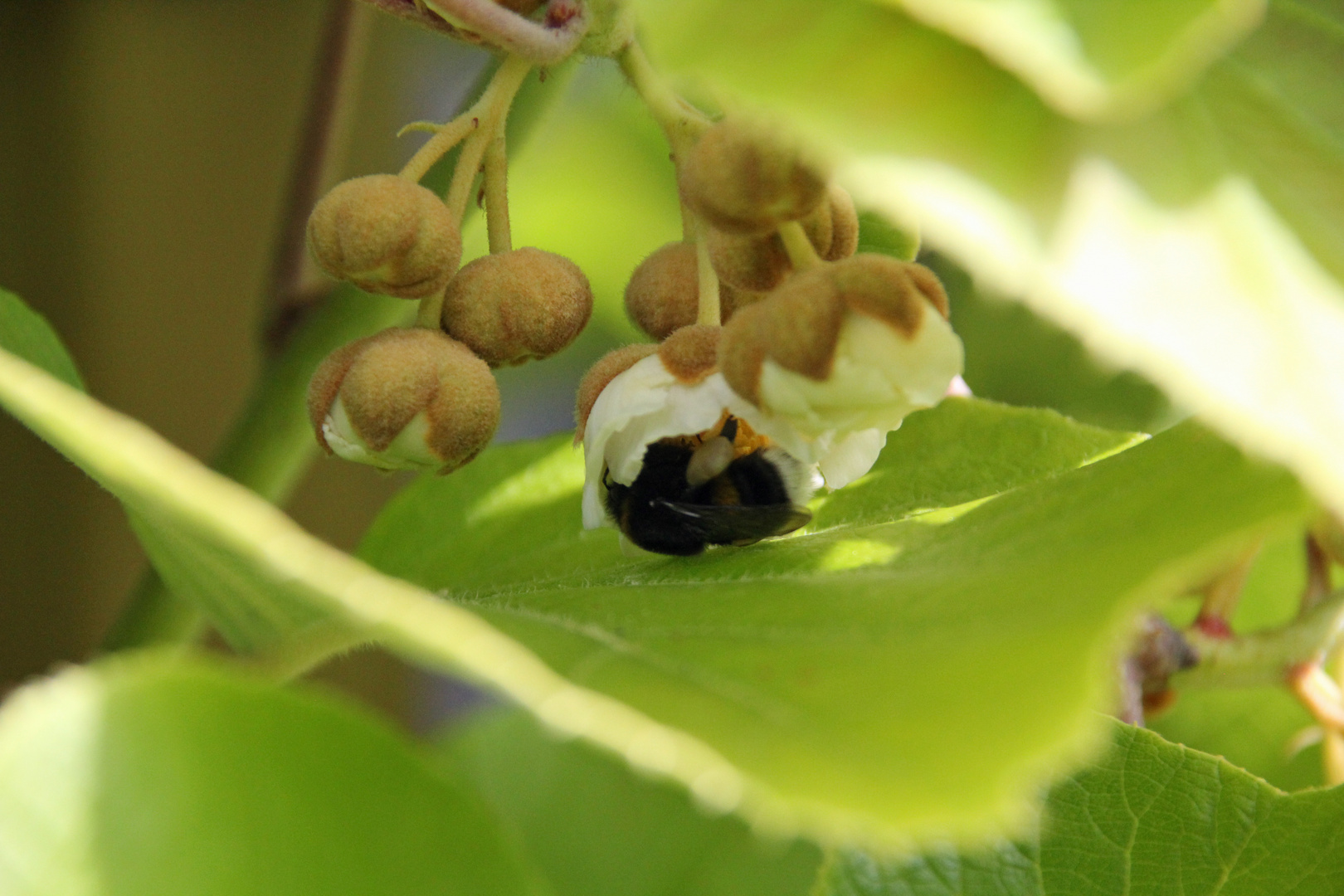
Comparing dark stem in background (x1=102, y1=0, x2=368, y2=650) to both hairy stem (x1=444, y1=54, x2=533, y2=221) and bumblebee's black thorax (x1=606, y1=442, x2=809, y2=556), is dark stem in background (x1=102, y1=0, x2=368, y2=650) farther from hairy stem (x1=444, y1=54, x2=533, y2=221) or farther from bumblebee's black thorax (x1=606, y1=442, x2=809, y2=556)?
bumblebee's black thorax (x1=606, y1=442, x2=809, y2=556)

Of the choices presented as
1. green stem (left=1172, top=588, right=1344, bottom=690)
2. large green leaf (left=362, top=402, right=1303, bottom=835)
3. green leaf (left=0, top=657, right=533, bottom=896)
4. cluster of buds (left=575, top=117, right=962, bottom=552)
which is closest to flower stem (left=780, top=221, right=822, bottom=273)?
cluster of buds (left=575, top=117, right=962, bottom=552)

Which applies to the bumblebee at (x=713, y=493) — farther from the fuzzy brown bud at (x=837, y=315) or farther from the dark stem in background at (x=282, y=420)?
the dark stem in background at (x=282, y=420)

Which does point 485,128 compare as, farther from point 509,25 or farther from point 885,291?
point 885,291

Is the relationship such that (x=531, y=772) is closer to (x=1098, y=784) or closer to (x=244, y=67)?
(x=1098, y=784)

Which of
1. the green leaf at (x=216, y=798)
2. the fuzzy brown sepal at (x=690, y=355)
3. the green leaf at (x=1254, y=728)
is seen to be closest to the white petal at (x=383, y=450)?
the fuzzy brown sepal at (x=690, y=355)

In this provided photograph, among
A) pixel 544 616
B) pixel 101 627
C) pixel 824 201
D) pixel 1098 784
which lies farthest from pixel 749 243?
pixel 101 627

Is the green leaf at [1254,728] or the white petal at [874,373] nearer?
the white petal at [874,373]
